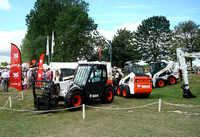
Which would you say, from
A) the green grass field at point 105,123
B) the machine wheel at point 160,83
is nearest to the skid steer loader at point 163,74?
the machine wheel at point 160,83

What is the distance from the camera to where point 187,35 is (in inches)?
1474

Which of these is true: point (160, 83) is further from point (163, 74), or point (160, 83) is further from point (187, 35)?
point (187, 35)

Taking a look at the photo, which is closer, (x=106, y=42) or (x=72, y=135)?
(x=72, y=135)

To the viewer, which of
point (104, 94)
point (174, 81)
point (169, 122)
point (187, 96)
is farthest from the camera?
point (174, 81)

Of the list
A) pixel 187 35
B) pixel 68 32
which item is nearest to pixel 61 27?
pixel 68 32

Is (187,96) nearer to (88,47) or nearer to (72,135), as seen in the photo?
(72,135)

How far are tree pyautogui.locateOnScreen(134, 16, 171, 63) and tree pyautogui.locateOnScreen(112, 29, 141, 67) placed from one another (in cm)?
178

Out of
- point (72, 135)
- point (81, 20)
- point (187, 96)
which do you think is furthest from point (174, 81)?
point (81, 20)

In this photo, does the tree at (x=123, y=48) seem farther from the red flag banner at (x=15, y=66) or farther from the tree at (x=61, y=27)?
the red flag banner at (x=15, y=66)

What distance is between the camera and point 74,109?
28.8 feet

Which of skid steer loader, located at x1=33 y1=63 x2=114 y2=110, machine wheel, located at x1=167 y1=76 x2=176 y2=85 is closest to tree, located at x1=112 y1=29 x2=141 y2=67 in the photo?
machine wheel, located at x1=167 y1=76 x2=176 y2=85

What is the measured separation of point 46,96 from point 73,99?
1.19 meters

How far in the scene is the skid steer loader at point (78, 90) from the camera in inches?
336

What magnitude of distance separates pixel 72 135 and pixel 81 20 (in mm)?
30138
